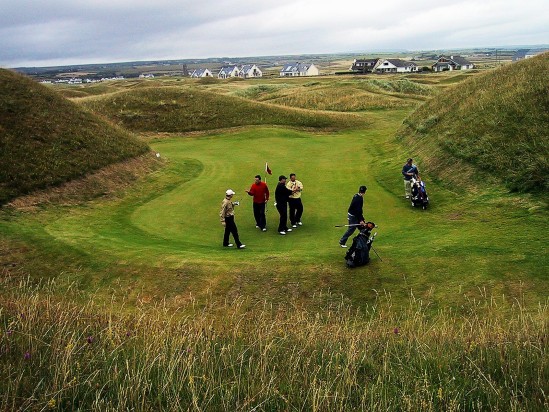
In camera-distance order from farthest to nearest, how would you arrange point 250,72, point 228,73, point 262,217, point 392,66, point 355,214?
point 228,73 → point 250,72 → point 392,66 → point 262,217 → point 355,214

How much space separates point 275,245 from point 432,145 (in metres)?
13.9

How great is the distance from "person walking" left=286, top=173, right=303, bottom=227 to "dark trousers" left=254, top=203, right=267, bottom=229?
1008 mm

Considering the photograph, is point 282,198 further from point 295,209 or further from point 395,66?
point 395,66

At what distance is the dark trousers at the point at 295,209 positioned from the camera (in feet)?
54.0

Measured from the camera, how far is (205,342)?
6.78 m

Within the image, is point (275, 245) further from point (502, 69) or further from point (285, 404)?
point (502, 69)

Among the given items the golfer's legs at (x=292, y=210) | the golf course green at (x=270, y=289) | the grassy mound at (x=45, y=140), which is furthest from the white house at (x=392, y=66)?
the golfer's legs at (x=292, y=210)

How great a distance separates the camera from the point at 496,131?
822 inches

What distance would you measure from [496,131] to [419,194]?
6291 millimetres

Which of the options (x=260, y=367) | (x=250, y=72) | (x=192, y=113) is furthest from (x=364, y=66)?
(x=260, y=367)

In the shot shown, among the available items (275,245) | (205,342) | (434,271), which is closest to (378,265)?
(434,271)

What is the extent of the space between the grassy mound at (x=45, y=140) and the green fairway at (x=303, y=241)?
268 centimetres

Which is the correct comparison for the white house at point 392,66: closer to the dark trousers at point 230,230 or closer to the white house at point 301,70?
the white house at point 301,70

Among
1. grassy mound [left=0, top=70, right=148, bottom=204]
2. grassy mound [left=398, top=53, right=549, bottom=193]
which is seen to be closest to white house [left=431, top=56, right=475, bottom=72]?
grassy mound [left=398, top=53, right=549, bottom=193]
